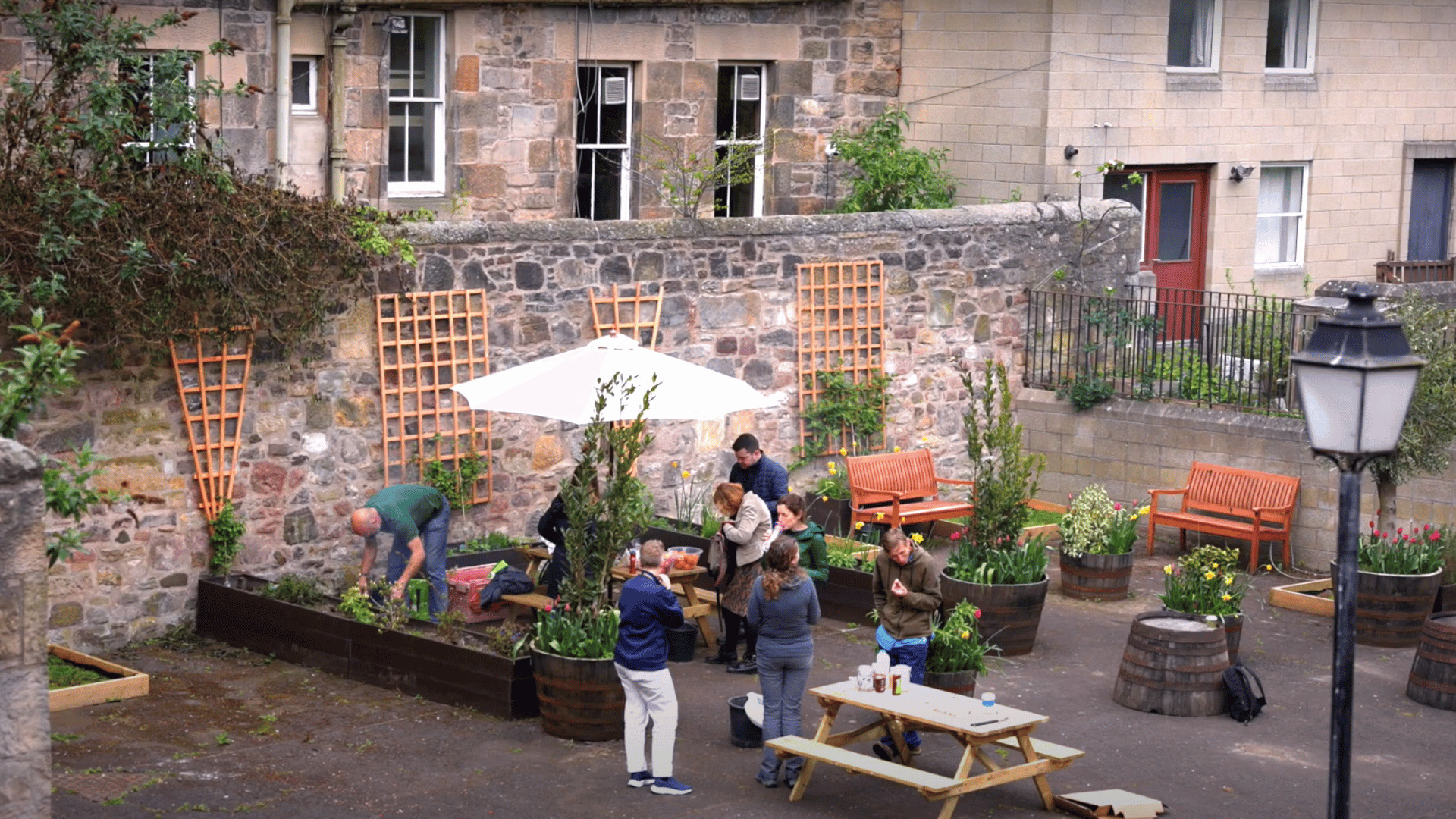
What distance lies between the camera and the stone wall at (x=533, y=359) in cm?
1284

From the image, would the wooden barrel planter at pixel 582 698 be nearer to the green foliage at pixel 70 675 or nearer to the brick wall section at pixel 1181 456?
the green foliage at pixel 70 675

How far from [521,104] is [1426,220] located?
12.3m

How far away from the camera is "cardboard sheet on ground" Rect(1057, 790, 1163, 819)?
980cm

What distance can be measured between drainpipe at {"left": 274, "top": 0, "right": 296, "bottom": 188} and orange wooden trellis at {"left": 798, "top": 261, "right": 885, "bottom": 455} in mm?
4697

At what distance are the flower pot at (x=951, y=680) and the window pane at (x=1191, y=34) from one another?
477 inches

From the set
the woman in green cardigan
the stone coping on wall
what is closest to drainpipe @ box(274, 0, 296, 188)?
the stone coping on wall

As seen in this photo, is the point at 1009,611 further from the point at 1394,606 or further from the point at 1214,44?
the point at 1214,44

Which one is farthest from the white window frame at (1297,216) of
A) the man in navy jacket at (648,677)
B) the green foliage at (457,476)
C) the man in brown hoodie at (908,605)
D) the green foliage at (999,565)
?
the man in navy jacket at (648,677)

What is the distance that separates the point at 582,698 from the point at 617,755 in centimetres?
38

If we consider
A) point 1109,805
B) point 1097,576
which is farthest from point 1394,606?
point 1109,805

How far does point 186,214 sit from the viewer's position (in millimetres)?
12500

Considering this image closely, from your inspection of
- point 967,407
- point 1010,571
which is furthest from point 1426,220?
Result: point 1010,571

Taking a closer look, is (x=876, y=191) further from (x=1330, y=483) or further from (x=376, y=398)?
(x=376, y=398)

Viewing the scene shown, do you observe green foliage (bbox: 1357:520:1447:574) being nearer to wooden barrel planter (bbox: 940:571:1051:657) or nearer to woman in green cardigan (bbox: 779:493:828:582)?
wooden barrel planter (bbox: 940:571:1051:657)
